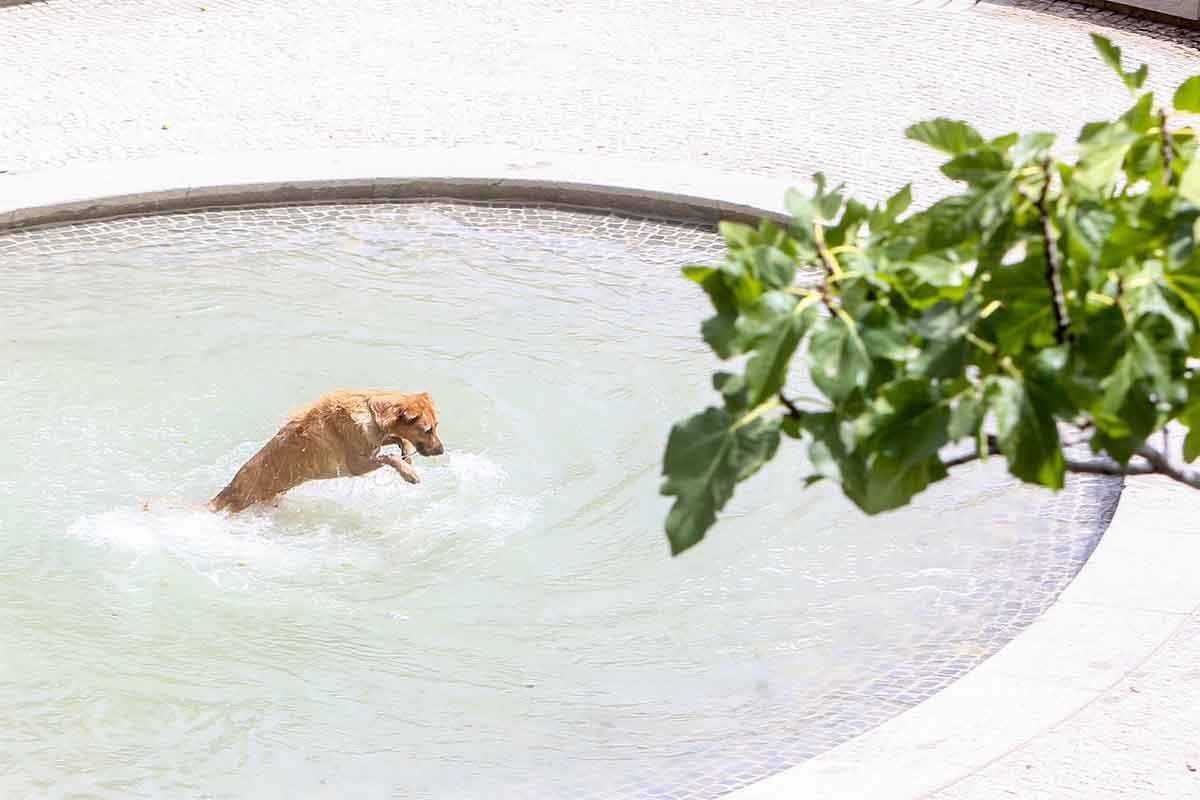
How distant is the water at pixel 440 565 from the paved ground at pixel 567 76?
189 centimetres

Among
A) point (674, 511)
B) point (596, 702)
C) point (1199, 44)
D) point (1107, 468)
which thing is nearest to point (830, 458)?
point (674, 511)

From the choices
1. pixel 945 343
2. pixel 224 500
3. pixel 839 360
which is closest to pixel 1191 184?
pixel 945 343

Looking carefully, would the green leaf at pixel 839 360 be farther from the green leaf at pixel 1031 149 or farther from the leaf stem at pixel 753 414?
the green leaf at pixel 1031 149

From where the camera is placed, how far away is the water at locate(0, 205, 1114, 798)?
6.02 meters

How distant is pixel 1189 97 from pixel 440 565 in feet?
16.2

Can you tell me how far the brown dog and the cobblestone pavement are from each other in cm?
475

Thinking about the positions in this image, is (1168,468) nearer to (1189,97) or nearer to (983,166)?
(1189,97)

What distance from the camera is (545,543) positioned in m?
7.33

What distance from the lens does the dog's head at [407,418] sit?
22.4 feet

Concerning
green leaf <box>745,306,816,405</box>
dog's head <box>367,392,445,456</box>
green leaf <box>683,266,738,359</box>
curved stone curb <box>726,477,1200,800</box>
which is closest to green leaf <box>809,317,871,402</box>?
green leaf <box>745,306,816,405</box>

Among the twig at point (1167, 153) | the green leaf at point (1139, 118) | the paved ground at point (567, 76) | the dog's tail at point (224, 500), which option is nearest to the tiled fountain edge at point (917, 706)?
the paved ground at point (567, 76)

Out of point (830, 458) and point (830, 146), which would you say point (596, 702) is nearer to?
point (830, 458)

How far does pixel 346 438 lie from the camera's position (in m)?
6.92

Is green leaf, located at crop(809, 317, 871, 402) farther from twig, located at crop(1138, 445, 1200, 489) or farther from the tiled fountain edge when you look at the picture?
the tiled fountain edge
